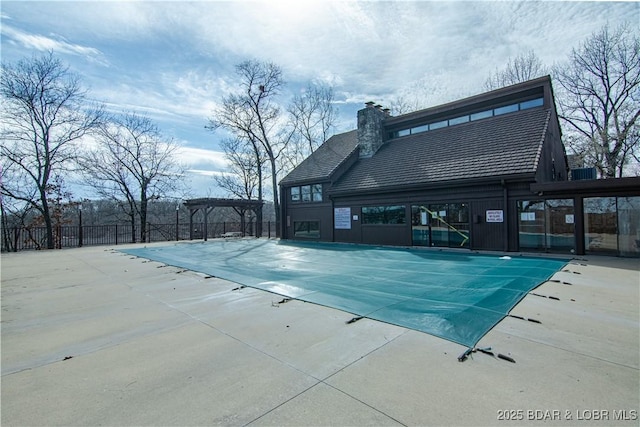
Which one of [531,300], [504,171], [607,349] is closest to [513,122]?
[504,171]

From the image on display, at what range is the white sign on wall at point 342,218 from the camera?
15.7 metres

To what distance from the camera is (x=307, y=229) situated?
18078 millimetres

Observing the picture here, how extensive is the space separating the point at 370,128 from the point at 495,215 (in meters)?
8.57

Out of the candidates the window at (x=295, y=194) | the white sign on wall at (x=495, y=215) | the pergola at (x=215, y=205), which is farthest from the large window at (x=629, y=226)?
the pergola at (x=215, y=205)

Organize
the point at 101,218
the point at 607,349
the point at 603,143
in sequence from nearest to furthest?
the point at 607,349
the point at 603,143
the point at 101,218

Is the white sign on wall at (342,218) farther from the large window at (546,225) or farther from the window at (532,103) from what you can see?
the window at (532,103)

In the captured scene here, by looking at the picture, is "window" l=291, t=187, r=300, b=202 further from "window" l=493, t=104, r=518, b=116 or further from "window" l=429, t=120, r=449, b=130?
"window" l=493, t=104, r=518, b=116

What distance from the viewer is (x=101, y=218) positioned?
24.4 m

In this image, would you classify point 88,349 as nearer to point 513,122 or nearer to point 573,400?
point 573,400

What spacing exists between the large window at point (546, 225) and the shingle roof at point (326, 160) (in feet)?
29.6

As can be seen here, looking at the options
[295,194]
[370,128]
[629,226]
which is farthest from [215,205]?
[629,226]

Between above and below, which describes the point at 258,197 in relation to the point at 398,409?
above

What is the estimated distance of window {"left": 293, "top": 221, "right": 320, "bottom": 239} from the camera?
1747 centimetres

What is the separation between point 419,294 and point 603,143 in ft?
72.1
